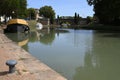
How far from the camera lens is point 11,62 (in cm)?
880

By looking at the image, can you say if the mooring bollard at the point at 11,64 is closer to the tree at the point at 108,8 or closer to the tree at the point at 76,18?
the tree at the point at 108,8

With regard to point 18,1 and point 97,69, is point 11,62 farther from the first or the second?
point 18,1

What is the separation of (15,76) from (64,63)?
5.04 metres

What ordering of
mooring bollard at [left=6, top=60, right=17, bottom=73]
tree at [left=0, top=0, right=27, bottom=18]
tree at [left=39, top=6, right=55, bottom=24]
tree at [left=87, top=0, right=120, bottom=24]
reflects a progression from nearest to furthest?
mooring bollard at [left=6, top=60, right=17, bottom=73] → tree at [left=87, top=0, right=120, bottom=24] → tree at [left=0, top=0, right=27, bottom=18] → tree at [left=39, top=6, right=55, bottom=24]

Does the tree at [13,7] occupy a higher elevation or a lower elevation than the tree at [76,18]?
higher

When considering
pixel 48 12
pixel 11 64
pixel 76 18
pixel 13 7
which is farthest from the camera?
pixel 76 18

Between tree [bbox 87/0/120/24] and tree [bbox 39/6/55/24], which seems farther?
tree [bbox 39/6/55/24]

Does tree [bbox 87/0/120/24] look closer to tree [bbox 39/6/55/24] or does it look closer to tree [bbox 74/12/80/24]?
tree [bbox 39/6/55/24]

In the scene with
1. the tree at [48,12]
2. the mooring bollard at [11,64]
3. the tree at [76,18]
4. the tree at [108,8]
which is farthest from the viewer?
the tree at [76,18]

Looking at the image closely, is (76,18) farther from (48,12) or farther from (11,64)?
(11,64)

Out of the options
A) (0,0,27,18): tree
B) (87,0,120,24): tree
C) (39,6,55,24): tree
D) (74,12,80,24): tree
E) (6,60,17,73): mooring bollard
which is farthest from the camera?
(74,12,80,24): tree

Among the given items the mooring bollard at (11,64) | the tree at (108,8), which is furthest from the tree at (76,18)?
the mooring bollard at (11,64)

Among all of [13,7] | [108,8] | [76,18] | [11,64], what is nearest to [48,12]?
[76,18]

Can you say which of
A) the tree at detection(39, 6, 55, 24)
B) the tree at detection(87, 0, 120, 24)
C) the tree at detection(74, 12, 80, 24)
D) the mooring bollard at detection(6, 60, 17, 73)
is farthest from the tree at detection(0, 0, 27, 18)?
the tree at detection(74, 12, 80, 24)
